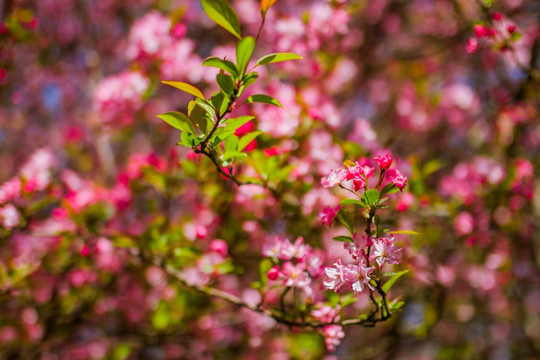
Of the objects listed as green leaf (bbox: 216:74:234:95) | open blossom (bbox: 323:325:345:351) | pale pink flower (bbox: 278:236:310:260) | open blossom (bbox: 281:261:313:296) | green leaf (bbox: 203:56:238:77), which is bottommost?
open blossom (bbox: 323:325:345:351)

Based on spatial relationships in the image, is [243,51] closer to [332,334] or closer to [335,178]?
[335,178]

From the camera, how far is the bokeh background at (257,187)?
1617 millimetres

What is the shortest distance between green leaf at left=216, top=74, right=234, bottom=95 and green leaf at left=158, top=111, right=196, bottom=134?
0.38 ft

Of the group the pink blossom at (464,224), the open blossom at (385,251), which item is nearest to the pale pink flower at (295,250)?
the open blossom at (385,251)

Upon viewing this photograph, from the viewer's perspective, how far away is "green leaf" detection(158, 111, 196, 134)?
832mm

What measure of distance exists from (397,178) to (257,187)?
88 centimetres

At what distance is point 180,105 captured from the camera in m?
3.82

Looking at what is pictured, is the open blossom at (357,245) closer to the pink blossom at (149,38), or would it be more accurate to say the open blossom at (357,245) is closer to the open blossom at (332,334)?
the open blossom at (332,334)

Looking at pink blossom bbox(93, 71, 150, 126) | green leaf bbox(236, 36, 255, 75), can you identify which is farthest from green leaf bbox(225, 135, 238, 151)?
pink blossom bbox(93, 71, 150, 126)

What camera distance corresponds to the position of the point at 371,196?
0.84 meters

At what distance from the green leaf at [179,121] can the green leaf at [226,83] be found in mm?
115

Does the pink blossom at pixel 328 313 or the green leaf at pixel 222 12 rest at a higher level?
the green leaf at pixel 222 12

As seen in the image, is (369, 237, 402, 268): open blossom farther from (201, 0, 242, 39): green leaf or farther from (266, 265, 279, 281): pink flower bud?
(201, 0, 242, 39): green leaf

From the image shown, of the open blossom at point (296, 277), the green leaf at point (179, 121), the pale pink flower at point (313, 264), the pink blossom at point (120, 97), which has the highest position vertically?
the pink blossom at point (120, 97)
